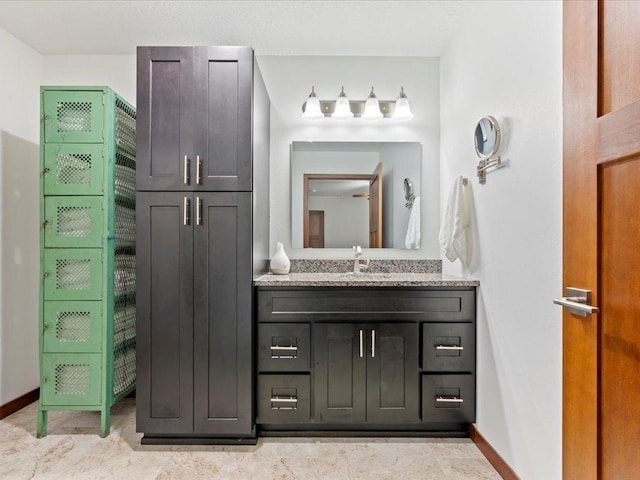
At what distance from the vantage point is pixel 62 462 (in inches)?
75.7

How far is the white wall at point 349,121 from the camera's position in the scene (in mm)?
2758

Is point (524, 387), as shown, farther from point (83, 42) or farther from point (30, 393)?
point (83, 42)

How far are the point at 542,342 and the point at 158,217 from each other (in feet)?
6.20

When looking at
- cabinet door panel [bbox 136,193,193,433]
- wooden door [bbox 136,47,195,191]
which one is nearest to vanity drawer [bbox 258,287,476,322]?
cabinet door panel [bbox 136,193,193,433]

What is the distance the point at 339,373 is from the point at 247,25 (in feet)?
7.17

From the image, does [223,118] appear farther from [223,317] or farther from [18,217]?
[18,217]

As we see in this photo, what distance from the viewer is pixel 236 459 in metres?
1.94

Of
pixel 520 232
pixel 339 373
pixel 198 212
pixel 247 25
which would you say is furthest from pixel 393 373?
pixel 247 25

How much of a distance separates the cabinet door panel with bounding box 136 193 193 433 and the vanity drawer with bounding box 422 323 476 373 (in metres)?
1.29

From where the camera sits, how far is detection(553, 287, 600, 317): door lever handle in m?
0.95

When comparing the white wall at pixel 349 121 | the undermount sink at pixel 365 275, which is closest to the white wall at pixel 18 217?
the white wall at pixel 349 121

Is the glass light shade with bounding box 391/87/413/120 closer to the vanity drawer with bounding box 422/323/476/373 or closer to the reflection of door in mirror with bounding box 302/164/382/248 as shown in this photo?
the reflection of door in mirror with bounding box 302/164/382/248

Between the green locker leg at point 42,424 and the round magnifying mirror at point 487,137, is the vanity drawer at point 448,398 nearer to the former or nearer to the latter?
the round magnifying mirror at point 487,137

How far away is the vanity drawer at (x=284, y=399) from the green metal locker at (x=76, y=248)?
0.91 m
